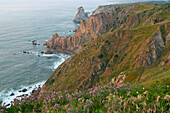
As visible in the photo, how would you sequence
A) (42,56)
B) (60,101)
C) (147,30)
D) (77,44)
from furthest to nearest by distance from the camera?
(77,44)
(42,56)
(147,30)
(60,101)

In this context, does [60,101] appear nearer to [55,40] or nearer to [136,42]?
[136,42]

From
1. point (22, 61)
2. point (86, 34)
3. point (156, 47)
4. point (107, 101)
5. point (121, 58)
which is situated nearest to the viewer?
point (107, 101)

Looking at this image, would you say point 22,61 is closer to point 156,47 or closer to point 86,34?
point 86,34

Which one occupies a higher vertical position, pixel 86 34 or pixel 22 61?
pixel 86 34

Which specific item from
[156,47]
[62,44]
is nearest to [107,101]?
[156,47]

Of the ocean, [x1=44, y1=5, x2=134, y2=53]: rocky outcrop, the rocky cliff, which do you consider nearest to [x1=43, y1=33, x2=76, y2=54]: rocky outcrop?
[x1=44, y1=5, x2=134, y2=53]: rocky outcrop

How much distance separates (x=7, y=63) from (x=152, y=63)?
3137 inches

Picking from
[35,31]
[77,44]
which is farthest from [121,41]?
[35,31]

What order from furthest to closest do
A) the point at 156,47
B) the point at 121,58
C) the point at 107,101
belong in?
1. the point at 121,58
2. the point at 156,47
3. the point at 107,101

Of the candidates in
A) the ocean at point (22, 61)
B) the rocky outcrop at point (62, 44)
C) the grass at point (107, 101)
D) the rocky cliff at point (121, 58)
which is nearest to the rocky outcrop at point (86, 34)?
the rocky outcrop at point (62, 44)

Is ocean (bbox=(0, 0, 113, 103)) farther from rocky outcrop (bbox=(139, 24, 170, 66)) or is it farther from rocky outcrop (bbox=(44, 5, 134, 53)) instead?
rocky outcrop (bbox=(139, 24, 170, 66))

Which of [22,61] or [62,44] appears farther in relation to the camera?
[62,44]

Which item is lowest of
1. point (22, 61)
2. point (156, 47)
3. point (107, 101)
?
point (22, 61)

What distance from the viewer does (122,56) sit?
174 ft
